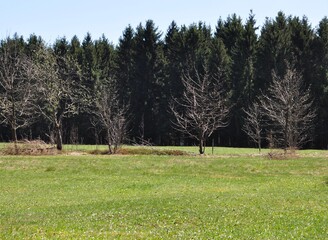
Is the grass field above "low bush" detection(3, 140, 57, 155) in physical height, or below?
below

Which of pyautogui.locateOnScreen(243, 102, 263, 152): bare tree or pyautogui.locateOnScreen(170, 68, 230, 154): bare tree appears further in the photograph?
pyautogui.locateOnScreen(243, 102, 263, 152): bare tree

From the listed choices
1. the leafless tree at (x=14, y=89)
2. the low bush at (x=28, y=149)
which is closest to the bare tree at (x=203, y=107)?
the low bush at (x=28, y=149)

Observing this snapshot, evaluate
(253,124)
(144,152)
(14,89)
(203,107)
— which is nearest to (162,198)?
(144,152)

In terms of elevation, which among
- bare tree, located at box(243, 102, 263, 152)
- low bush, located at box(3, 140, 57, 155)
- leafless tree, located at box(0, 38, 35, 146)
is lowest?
low bush, located at box(3, 140, 57, 155)

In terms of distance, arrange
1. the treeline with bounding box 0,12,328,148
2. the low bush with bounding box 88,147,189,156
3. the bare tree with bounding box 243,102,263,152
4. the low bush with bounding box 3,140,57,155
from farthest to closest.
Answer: the treeline with bounding box 0,12,328,148 < the bare tree with bounding box 243,102,263,152 < the low bush with bounding box 88,147,189,156 < the low bush with bounding box 3,140,57,155

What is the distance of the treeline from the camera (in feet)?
225

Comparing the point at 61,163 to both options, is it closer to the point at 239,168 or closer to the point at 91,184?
the point at 91,184

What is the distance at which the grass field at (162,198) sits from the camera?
13.9 m

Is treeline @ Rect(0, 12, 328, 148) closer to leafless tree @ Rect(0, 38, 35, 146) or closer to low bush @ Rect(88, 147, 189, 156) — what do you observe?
leafless tree @ Rect(0, 38, 35, 146)

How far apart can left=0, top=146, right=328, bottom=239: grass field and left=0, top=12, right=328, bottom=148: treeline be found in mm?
27738

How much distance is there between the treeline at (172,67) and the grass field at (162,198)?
91.0 ft

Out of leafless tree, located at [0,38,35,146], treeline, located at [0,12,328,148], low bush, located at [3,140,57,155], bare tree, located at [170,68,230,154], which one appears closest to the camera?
low bush, located at [3,140,57,155]

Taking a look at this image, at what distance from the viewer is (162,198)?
21.5 metres

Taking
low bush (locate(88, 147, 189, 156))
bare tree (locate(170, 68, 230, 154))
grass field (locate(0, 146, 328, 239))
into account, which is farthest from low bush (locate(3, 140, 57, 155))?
bare tree (locate(170, 68, 230, 154))
